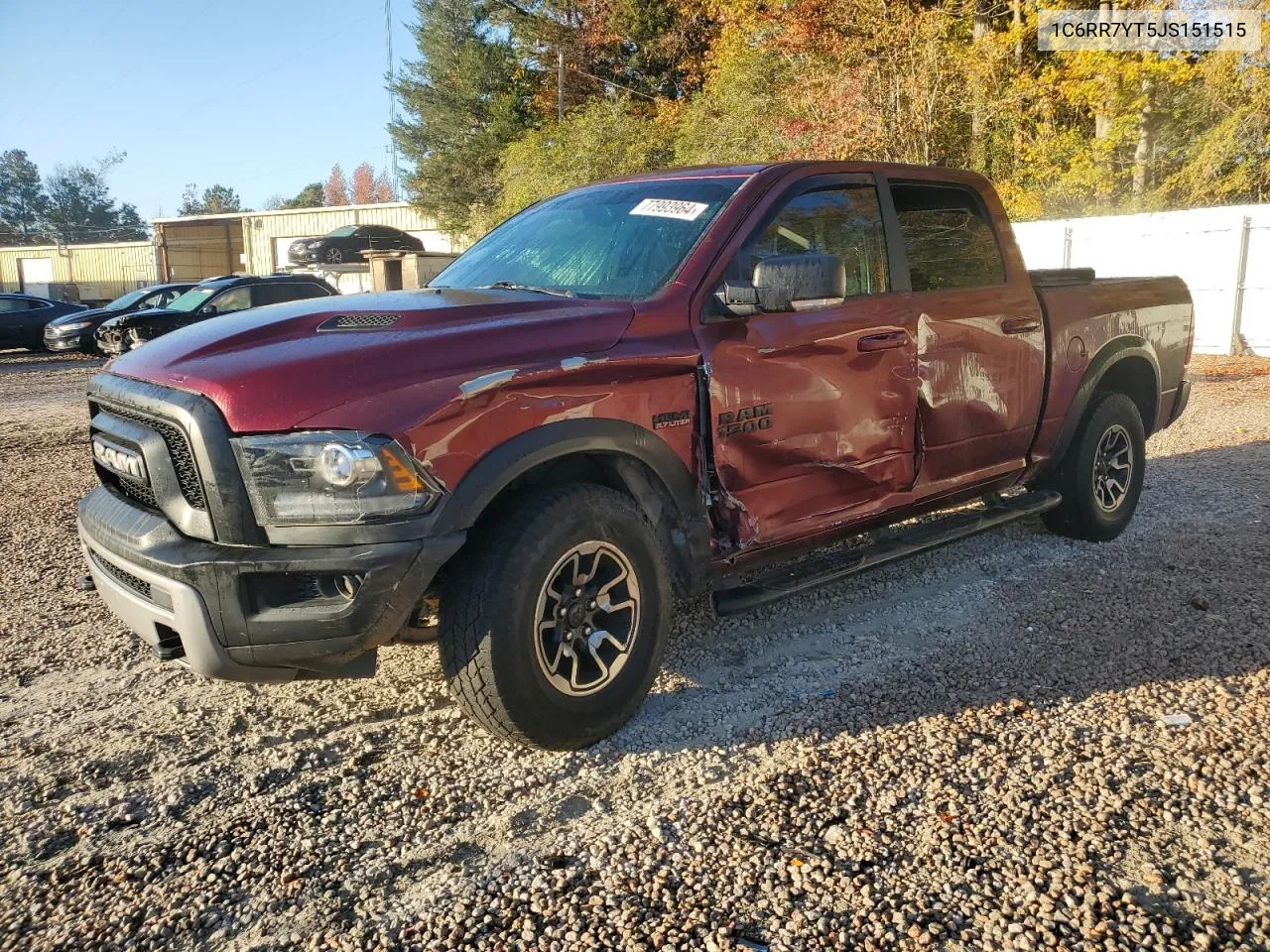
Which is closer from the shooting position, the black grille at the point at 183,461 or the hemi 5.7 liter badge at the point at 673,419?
the black grille at the point at 183,461

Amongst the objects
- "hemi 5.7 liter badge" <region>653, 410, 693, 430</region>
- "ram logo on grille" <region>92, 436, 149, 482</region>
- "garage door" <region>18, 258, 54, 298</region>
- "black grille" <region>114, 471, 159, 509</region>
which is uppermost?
"garage door" <region>18, 258, 54, 298</region>

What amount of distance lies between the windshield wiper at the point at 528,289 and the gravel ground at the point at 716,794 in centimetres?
155

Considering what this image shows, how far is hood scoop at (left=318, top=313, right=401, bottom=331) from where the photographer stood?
9.88 ft

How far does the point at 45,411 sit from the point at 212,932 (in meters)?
11.9

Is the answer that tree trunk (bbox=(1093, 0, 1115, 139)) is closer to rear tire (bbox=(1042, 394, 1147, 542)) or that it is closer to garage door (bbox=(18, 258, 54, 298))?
rear tire (bbox=(1042, 394, 1147, 542))

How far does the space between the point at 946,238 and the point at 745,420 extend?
1.85 metres

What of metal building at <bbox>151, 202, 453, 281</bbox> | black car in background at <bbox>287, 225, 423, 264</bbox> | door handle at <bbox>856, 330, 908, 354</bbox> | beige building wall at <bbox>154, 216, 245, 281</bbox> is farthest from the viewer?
beige building wall at <bbox>154, 216, 245, 281</bbox>

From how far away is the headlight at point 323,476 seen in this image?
2.60m

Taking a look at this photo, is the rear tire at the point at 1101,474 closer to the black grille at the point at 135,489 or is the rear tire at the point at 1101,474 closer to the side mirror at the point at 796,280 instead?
the side mirror at the point at 796,280

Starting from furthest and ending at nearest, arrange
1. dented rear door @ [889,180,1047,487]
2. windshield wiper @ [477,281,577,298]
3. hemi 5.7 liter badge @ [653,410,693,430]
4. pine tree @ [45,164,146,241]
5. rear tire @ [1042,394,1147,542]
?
pine tree @ [45,164,146,241]
rear tire @ [1042,394,1147,542]
dented rear door @ [889,180,1047,487]
windshield wiper @ [477,281,577,298]
hemi 5.7 liter badge @ [653,410,693,430]

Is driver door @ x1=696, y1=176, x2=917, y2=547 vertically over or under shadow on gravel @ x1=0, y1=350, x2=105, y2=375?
over

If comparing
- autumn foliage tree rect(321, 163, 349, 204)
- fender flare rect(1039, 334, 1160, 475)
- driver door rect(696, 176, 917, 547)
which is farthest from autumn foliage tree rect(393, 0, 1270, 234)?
autumn foliage tree rect(321, 163, 349, 204)

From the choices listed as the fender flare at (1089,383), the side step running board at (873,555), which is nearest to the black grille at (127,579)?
the side step running board at (873,555)

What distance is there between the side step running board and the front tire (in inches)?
15.4
